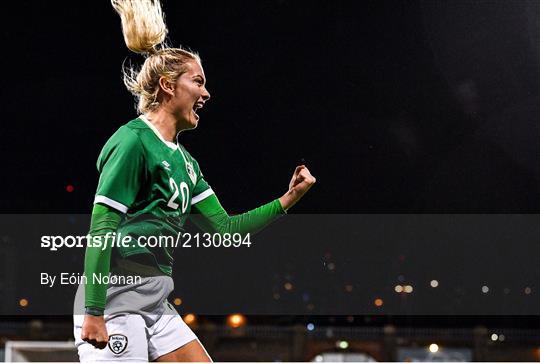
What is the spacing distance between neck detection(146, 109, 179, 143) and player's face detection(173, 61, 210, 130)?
0.05m

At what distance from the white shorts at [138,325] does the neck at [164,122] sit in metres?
0.78

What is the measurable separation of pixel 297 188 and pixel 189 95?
81cm

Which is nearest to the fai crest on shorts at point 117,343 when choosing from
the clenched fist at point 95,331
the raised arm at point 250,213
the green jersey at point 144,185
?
the clenched fist at point 95,331

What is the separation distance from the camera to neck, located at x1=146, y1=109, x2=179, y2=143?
4.76 meters

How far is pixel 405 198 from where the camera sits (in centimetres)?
629

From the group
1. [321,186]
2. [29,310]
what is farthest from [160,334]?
[29,310]

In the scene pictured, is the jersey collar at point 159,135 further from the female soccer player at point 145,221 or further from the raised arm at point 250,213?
the raised arm at point 250,213

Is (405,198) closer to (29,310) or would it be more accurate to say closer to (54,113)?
(54,113)

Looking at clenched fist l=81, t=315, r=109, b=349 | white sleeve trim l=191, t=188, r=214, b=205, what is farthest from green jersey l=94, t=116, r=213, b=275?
clenched fist l=81, t=315, r=109, b=349

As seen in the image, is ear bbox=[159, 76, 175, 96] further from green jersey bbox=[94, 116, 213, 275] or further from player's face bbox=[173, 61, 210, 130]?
green jersey bbox=[94, 116, 213, 275]

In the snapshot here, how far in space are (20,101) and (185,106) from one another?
185 cm

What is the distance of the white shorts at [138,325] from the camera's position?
14.2 feet

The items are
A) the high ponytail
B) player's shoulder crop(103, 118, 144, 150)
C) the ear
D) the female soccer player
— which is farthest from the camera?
the high ponytail

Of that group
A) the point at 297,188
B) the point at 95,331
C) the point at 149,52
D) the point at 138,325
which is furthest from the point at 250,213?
the point at 95,331
